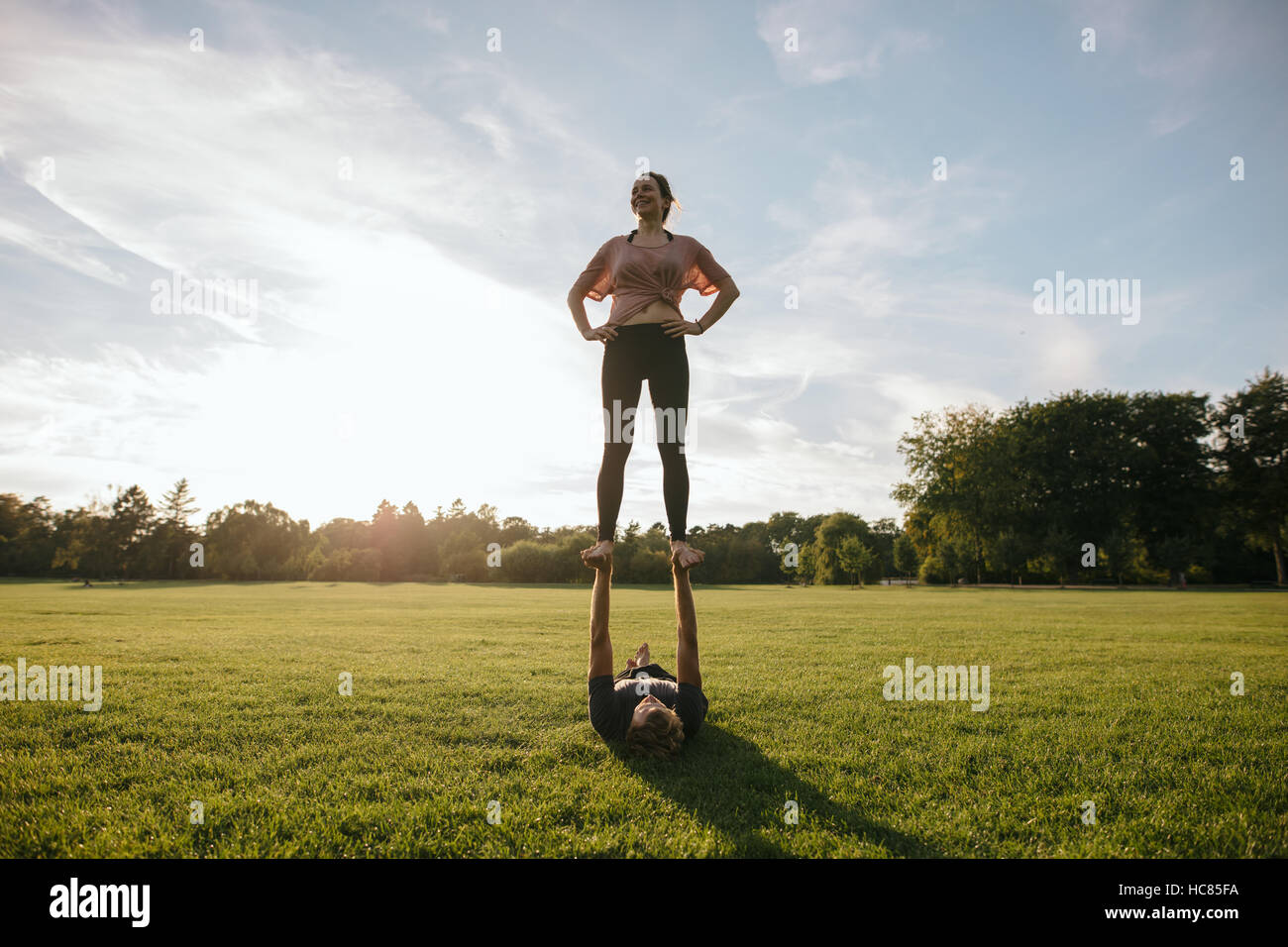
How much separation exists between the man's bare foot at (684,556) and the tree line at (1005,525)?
51.7 metres

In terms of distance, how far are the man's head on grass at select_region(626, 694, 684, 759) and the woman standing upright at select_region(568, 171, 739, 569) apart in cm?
108

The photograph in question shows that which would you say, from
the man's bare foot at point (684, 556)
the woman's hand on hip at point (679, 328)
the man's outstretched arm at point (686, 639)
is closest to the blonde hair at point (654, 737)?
the man's outstretched arm at point (686, 639)

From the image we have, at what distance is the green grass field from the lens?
9.49 ft

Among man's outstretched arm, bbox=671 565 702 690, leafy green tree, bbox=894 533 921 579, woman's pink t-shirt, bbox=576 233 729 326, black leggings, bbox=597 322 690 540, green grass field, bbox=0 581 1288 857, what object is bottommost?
leafy green tree, bbox=894 533 921 579

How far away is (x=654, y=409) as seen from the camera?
15.7 feet

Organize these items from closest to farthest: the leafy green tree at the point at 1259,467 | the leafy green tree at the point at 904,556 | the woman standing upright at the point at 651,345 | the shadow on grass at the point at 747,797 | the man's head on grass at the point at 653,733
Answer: the shadow on grass at the point at 747,797 → the man's head on grass at the point at 653,733 → the woman standing upright at the point at 651,345 → the leafy green tree at the point at 1259,467 → the leafy green tree at the point at 904,556

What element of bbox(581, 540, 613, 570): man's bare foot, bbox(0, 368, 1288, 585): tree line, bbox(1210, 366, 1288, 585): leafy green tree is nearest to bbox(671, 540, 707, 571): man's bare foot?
bbox(581, 540, 613, 570): man's bare foot

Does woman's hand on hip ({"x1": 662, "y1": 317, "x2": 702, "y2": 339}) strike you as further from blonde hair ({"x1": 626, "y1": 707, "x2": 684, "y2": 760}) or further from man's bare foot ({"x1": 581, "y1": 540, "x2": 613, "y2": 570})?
blonde hair ({"x1": 626, "y1": 707, "x2": 684, "y2": 760})

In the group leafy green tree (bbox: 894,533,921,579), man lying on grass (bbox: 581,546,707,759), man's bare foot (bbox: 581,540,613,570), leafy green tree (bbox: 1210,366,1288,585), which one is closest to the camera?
man lying on grass (bbox: 581,546,707,759)

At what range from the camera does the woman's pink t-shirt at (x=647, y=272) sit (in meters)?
4.86

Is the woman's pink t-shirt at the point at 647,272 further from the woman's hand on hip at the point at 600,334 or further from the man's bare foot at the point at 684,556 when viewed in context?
the man's bare foot at the point at 684,556

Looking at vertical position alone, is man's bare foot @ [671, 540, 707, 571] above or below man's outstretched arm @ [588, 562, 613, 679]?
above

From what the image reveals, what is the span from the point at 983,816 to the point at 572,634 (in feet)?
31.4

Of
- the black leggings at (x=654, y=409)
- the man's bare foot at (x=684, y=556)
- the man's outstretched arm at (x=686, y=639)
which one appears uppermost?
the black leggings at (x=654, y=409)
